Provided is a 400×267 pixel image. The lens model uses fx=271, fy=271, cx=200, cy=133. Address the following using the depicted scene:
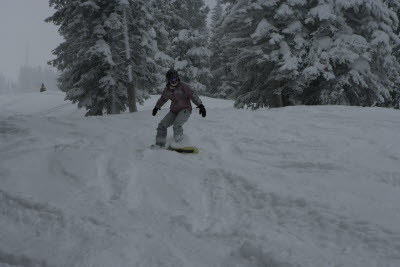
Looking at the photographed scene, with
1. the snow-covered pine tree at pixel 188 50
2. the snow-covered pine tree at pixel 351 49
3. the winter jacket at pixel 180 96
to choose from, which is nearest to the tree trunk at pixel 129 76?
the winter jacket at pixel 180 96

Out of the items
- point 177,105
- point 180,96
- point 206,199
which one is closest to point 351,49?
point 180,96

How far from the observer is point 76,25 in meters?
12.2

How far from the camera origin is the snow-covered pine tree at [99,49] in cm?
1192

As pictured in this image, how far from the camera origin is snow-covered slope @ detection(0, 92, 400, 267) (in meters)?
2.26

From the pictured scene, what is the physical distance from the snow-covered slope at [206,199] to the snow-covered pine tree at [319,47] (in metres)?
4.22

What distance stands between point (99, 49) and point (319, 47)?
875cm

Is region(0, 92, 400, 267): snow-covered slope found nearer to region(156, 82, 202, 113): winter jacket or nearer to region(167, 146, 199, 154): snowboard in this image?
region(167, 146, 199, 154): snowboard

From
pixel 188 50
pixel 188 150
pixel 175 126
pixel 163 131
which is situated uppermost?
pixel 188 50

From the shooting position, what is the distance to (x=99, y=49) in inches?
456

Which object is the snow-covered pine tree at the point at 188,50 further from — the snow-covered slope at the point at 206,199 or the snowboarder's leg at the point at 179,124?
the snow-covered slope at the point at 206,199

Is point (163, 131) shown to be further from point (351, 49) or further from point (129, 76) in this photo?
point (129, 76)

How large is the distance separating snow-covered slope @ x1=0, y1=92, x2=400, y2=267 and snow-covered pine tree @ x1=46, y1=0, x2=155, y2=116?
Answer: 287 inches

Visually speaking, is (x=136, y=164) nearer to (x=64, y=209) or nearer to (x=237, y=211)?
(x=64, y=209)

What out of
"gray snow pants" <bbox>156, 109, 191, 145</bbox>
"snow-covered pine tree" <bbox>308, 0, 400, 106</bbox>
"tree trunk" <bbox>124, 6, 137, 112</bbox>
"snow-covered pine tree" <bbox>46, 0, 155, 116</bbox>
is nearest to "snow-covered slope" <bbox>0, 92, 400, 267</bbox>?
"gray snow pants" <bbox>156, 109, 191, 145</bbox>
